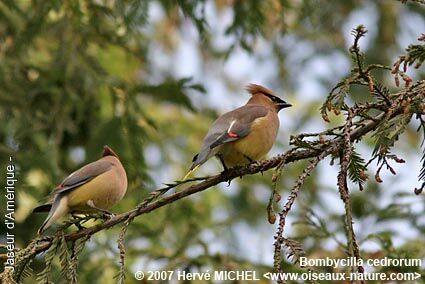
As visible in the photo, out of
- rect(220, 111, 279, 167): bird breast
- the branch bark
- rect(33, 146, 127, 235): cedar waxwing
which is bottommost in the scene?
the branch bark

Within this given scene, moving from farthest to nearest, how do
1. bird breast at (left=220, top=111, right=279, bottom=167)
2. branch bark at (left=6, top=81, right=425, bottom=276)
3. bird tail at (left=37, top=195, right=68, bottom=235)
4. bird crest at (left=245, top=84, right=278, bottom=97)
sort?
bird crest at (left=245, top=84, right=278, bottom=97), bird breast at (left=220, top=111, right=279, bottom=167), bird tail at (left=37, top=195, right=68, bottom=235), branch bark at (left=6, top=81, right=425, bottom=276)

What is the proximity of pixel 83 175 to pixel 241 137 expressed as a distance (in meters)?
0.94

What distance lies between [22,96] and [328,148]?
12.8ft

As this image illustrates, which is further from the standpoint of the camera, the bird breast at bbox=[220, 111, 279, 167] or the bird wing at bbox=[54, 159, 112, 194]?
the bird breast at bbox=[220, 111, 279, 167]

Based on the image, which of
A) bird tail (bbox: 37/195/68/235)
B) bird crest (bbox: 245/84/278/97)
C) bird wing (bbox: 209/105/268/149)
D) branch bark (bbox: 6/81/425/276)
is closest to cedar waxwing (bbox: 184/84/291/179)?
bird wing (bbox: 209/105/268/149)

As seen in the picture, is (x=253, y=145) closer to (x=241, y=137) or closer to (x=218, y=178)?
(x=241, y=137)

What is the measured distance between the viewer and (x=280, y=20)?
6.02 meters

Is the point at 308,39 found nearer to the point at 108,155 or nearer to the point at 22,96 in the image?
the point at 22,96

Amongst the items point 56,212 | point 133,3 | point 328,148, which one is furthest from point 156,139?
point 328,148

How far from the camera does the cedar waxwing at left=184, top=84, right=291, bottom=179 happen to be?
4.43 metres

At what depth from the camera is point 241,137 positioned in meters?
4.61

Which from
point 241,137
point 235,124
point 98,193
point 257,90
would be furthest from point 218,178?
point 257,90

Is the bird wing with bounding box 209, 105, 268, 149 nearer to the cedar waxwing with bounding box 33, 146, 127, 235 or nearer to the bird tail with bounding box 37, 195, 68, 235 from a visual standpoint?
the cedar waxwing with bounding box 33, 146, 127, 235

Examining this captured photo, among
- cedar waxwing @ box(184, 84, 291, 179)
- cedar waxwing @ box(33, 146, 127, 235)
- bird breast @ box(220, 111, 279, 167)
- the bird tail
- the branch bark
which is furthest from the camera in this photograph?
bird breast @ box(220, 111, 279, 167)
